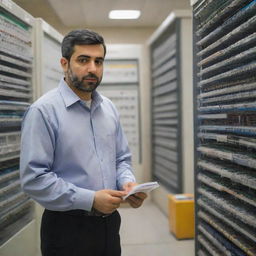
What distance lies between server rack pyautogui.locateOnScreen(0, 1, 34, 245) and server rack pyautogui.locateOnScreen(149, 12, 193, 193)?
162 cm

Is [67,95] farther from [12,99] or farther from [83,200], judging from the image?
[12,99]

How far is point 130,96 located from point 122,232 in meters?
2.02

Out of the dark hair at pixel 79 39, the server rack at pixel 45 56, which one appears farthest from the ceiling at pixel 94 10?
the dark hair at pixel 79 39

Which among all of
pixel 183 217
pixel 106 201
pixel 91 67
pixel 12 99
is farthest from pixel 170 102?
pixel 106 201

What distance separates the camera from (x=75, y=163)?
1.53 meters

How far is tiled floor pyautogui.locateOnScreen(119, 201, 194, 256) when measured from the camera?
2.98 metres

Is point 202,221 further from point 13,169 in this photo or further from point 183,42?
point 183,42

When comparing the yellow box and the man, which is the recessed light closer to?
the yellow box

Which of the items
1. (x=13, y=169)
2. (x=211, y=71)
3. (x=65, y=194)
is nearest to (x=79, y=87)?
(x=65, y=194)

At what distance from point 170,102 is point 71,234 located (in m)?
2.60

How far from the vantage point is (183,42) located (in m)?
3.41

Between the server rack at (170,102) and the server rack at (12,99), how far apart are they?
1.62 metres

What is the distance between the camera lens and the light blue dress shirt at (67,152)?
4.58ft

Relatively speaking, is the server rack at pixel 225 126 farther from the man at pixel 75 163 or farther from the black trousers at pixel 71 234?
the black trousers at pixel 71 234
